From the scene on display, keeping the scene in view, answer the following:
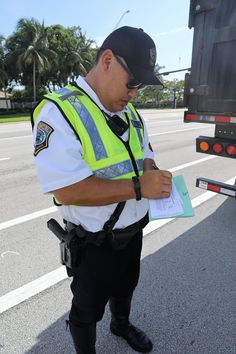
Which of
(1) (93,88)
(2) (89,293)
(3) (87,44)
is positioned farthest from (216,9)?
(3) (87,44)

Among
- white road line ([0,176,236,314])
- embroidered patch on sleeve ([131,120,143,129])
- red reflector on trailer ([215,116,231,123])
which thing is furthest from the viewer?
red reflector on trailer ([215,116,231,123])

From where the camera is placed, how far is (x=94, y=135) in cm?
148

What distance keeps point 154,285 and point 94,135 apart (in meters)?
1.83

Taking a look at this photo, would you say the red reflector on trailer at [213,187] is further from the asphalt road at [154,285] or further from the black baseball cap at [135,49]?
the black baseball cap at [135,49]

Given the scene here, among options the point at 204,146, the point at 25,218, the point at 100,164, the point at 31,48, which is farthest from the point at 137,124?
the point at 31,48

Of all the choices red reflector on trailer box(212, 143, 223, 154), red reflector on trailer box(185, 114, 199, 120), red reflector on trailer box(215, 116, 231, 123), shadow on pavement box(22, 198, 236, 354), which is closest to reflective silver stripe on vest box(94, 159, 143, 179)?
shadow on pavement box(22, 198, 236, 354)

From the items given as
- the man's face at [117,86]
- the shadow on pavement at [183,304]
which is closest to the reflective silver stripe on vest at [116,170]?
the man's face at [117,86]

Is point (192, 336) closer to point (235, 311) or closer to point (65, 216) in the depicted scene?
point (235, 311)

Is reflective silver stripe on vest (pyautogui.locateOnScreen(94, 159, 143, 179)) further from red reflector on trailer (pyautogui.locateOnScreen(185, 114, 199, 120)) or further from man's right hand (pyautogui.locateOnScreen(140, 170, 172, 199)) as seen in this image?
red reflector on trailer (pyautogui.locateOnScreen(185, 114, 199, 120))

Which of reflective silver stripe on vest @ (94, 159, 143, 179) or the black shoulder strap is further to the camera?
the black shoulder strap

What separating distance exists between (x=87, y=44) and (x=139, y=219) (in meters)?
49.9

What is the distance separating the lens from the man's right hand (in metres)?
1.51

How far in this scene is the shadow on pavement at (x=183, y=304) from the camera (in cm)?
224

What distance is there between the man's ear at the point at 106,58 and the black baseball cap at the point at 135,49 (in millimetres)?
19
